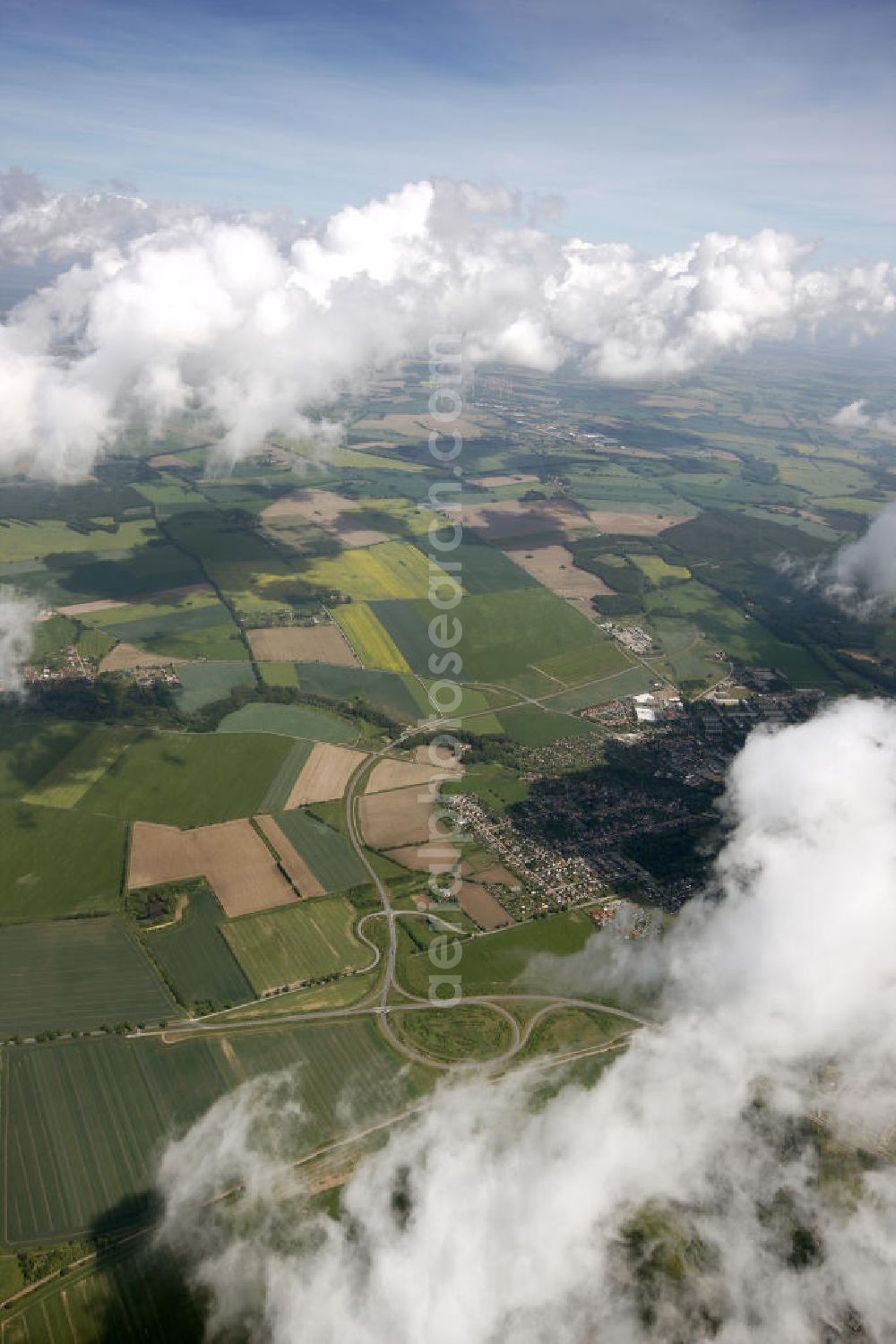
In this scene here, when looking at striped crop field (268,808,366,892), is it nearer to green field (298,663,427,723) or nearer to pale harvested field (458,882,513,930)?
pale harvested field (458,882,513,930)

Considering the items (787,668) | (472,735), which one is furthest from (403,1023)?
(787,668)

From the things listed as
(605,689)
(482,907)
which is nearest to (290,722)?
(482,907)

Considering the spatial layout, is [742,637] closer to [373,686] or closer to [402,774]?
[373,686]

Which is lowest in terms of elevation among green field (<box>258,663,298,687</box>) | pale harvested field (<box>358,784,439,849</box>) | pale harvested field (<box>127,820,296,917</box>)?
pale harvested field (<box>127,820,296,917</box>)

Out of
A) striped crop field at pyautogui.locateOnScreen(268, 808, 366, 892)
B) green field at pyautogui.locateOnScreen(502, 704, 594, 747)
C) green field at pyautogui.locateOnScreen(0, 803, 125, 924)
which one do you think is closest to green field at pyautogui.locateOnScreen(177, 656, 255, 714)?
green field at pyautogui.locateOnScreen(0, 803, 125, 924)

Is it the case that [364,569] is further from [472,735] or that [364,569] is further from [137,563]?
[472,735]

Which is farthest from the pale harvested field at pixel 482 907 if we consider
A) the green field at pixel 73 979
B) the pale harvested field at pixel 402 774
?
the green field at pixel 73 979

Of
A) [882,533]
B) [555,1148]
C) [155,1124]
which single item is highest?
[882,533]
